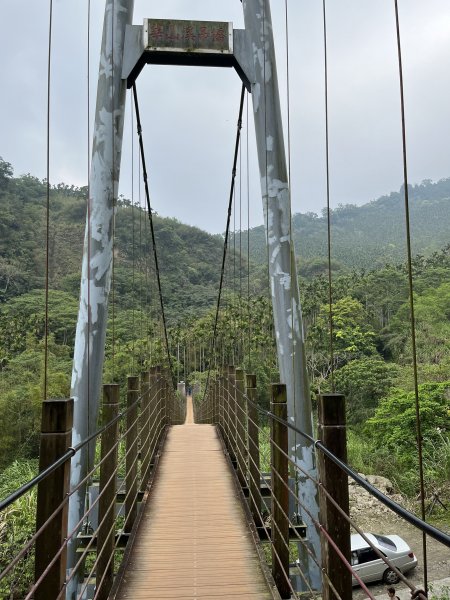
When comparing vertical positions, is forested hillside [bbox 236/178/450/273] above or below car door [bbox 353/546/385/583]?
above

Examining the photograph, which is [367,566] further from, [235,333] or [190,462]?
[235,333]

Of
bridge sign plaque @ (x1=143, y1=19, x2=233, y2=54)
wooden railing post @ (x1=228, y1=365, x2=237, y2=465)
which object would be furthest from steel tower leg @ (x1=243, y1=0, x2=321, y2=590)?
wooden railing post @ (x1=228, y1=365, x2=237, y2=465)

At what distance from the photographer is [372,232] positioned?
63250 mm

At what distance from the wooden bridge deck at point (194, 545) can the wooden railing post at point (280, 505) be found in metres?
0.07

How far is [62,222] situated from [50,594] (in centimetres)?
3717

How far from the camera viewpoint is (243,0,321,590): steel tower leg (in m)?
2.85

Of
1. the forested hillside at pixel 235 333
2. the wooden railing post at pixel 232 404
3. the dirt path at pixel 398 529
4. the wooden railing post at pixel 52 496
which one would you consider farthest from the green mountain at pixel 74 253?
the wooden railing post at pixel 52 496

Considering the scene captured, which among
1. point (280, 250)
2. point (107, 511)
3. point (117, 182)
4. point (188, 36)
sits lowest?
A: point (107, 511)

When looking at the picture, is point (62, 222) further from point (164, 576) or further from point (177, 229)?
point (164, 576)

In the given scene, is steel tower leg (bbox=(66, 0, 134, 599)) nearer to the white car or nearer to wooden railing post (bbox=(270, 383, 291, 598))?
wooden railing post (bbox=(270, 383, 291, 598))

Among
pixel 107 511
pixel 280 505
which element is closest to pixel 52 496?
pixel 107 511

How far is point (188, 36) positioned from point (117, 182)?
1.19 meters

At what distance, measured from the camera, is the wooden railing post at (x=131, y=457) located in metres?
2.43

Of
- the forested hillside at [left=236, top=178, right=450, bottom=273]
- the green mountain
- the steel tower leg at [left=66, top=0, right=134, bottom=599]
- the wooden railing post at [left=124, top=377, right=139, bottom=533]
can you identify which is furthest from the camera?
the forested hillside at [left=236, top=178, right=450, bottom=273]
